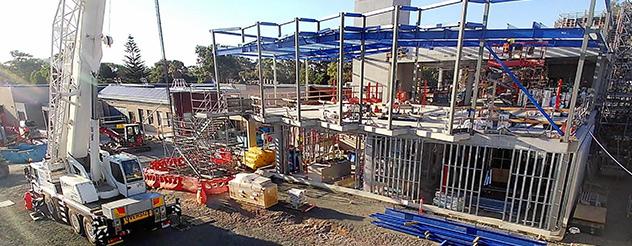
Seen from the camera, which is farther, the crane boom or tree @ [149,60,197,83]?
tree @ [149,60,197,83]

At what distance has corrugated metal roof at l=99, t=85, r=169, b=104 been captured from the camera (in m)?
29.7

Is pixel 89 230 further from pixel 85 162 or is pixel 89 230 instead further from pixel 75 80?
pixel 75 80

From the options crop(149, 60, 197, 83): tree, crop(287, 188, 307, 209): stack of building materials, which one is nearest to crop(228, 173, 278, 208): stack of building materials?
crop(287, 188, 307, 209): stack of building materials

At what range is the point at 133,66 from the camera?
64062 millimetres

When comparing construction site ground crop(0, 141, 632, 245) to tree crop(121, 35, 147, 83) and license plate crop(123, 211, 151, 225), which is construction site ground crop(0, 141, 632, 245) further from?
tree crop(121, 35, 147, 83)

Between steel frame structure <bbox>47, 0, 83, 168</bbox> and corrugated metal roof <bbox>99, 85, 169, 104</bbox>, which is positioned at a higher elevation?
steel frame structure <bbox>47, 0, 83, 168</bbox>

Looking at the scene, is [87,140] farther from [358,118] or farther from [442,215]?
[442,215]

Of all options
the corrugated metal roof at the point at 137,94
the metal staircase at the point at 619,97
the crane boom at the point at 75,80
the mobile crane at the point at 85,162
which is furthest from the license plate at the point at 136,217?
the metal staircase at the point at 619,97

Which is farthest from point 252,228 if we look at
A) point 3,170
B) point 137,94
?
point 137,94

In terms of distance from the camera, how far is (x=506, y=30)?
36.9 ft

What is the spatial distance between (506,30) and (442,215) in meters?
7.00

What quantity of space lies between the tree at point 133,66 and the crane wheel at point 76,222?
2305 inches

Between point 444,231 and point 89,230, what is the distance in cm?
1131

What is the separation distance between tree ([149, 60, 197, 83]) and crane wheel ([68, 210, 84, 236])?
48.6 metres
